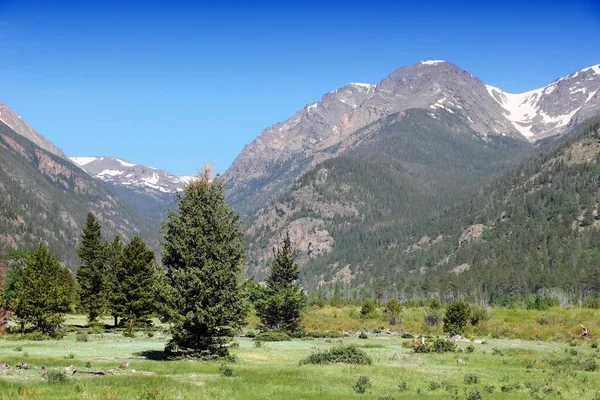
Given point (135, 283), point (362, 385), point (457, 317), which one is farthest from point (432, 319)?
point (362, 385)

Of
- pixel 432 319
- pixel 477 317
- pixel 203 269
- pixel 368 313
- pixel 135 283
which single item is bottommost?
pixel 368 313

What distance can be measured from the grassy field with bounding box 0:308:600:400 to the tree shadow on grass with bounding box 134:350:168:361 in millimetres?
86

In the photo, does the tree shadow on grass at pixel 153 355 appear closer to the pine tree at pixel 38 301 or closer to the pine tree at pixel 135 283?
→ the pine tree at pixel 38 301

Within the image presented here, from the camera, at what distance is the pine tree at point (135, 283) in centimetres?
8188

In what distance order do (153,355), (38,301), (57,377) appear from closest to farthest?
1. (57,377)
2. (153,355)
3. (38,301)

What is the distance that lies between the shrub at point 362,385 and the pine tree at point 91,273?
66.9 metres

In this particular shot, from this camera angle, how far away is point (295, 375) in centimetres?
3888

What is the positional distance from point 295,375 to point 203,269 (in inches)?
441

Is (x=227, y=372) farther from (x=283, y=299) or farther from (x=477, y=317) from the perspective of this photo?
(x=477, y=317)

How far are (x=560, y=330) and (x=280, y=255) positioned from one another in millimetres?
42773

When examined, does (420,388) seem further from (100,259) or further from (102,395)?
(100,259)

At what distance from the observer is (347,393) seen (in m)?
32.6

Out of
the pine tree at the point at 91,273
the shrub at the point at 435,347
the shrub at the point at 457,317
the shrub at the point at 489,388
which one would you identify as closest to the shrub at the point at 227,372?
the shrub at the point at 489,388

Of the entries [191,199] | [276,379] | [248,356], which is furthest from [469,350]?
[191,199]
